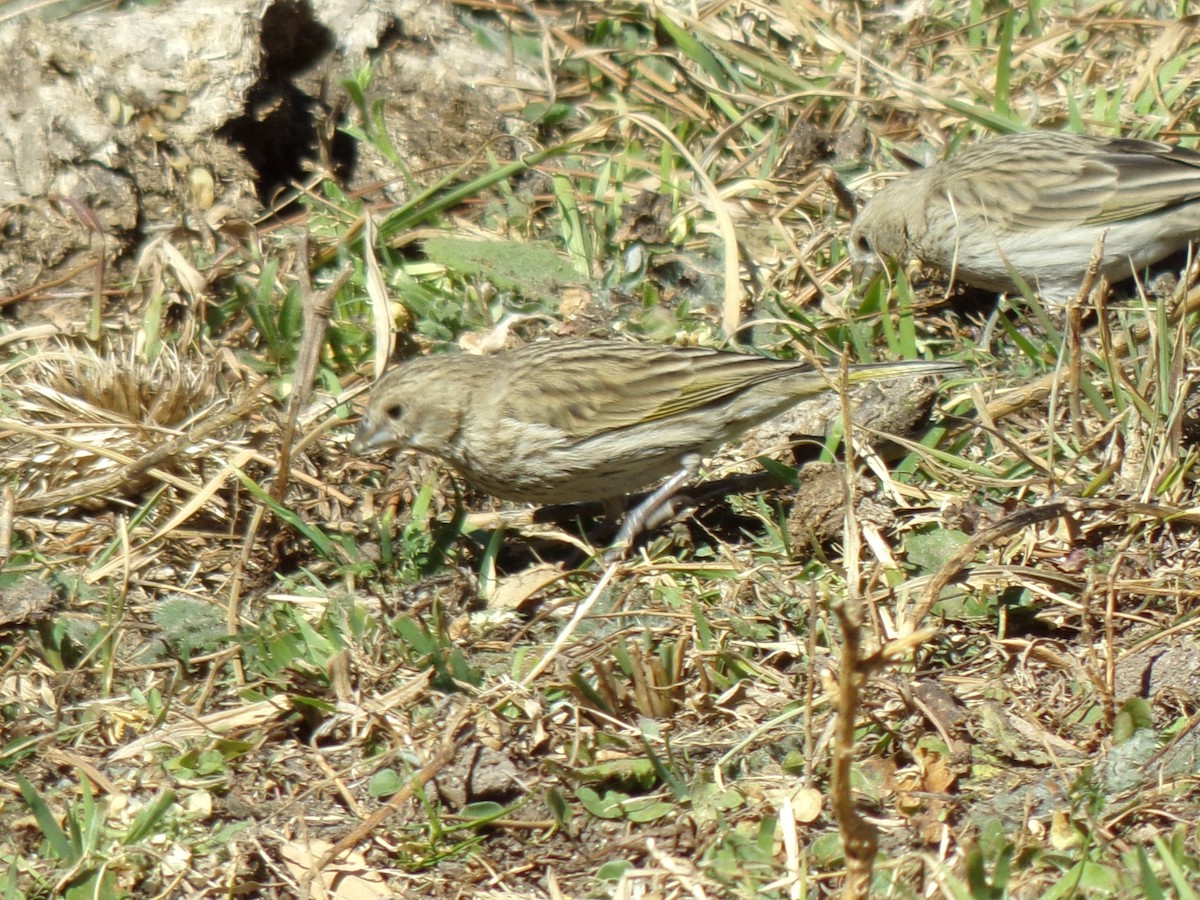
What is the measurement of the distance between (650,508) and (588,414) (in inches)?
16.6

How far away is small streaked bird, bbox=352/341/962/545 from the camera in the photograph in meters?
5.59

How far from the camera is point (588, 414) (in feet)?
18.5


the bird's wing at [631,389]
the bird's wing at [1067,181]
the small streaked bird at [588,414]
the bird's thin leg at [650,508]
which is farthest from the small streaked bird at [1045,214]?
the bird's thin leg at [650,508]

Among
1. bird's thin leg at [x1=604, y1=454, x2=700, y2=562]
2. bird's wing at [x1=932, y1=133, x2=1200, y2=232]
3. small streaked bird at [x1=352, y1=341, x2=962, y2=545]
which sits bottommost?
bird's thin leg at [x1=604, y1=454, x2=700, y2=562]

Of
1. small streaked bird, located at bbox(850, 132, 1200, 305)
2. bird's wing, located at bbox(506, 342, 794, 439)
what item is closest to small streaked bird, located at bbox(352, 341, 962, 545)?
bird's wing, located at bbox(506, 342, 794, 439)

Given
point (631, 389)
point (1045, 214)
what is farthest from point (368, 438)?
point (1045, 214)

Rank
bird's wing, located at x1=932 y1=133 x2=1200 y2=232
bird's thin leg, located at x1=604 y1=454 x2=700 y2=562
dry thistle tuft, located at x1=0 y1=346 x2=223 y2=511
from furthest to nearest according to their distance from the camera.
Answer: bird's wing, located at x1=932 y1=133 x2=1200 y2=232
dry thistle tuft, located at x1=0 y1=346 x2=223 y2=511
bird's thin leg, located at x1=604 y1=454 x2=700 y2=562

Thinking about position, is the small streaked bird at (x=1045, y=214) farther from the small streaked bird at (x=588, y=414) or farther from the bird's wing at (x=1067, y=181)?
the small streaked bird at (x=588, y=414)

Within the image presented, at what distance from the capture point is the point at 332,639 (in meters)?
5.03

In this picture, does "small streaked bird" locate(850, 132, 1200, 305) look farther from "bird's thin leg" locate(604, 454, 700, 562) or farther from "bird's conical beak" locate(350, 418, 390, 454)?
"bird's conical beak" locate(350, 418, 390, 454)

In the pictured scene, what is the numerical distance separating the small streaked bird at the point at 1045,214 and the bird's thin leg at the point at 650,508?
1678mm

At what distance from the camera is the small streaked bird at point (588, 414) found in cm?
559

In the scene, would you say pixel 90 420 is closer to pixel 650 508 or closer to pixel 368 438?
pixel 368 438

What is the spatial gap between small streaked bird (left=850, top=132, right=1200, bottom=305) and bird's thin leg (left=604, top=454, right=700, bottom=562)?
66.1 inches
